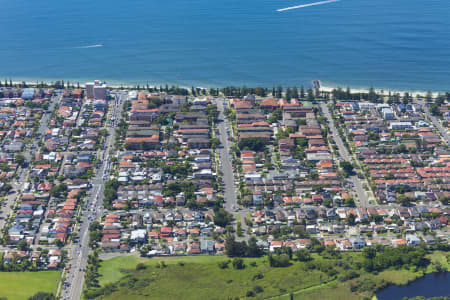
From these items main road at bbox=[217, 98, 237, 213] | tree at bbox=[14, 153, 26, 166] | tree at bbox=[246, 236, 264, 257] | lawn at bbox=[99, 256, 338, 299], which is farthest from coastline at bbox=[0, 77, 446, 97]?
lawn at bbox=[99, 256, 338, 299]

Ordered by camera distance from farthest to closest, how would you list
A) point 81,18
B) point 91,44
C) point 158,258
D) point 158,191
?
point 81,18 < point 91,44 < point 158,191 < point 158,258

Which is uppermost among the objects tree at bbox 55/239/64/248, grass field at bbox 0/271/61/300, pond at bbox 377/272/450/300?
tree at bbox 55/239/64/248

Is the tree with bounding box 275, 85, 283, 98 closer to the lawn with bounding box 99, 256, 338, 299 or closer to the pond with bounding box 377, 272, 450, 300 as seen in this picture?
the lawn with bounding box 99, 256, 338, 299

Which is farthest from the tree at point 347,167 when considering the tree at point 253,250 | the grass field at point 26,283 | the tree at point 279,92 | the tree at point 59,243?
the grass field at point 26,283

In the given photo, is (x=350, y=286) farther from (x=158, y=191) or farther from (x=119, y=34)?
(x=119, y=34)

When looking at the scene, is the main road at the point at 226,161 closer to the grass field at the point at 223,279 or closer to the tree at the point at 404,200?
the grass field at the point at 223,279

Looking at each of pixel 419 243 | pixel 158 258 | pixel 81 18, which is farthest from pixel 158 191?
pixel 81 18
